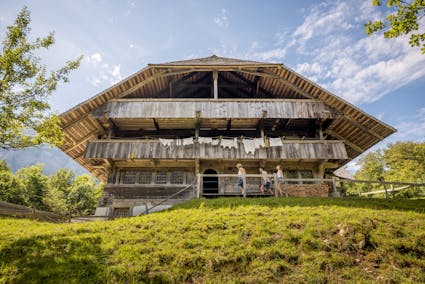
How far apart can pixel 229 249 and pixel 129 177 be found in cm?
1248

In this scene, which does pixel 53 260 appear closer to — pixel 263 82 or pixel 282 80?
pixel 282 80

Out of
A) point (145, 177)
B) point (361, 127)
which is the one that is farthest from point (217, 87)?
point (361, 127)

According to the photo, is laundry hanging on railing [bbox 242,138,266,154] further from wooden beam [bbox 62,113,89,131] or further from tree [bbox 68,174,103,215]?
tree [bbox 68,174,103,215]

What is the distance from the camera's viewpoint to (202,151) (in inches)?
668

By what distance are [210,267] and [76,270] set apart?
3.16 m

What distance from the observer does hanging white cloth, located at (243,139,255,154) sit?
55.8ft

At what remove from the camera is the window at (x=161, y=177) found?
17953 mm

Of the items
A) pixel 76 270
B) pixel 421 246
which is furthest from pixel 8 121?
pixel 421 246

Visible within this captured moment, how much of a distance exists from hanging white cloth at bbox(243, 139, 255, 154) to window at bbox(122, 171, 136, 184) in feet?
25.6

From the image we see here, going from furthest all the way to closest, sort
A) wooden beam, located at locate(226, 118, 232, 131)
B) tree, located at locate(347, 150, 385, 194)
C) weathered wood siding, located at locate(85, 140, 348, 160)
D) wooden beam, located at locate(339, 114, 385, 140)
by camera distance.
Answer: tree, located at locate(347, 150, 385, 194) < wooden beam, located at locate(226, 118, 232, 131) < wooden beam, located at locate(339, 114, 385, 140) < weathered wood siding, located at locate(85, 140, 348, 160)

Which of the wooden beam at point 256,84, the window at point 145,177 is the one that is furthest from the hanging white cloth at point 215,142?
the wooden beam at point 256,84

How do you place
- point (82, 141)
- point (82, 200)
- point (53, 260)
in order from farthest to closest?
point (82, 200) < point (82, 141) < point (53, 260)

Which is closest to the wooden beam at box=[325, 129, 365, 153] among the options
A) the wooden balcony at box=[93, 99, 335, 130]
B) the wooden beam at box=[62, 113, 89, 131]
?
the wooden balcony at box=[93, 99, 335, 130]

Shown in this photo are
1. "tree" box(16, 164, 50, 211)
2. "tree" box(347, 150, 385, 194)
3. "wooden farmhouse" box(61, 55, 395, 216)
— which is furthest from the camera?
"tree" box(347, 150, 385, 194)
